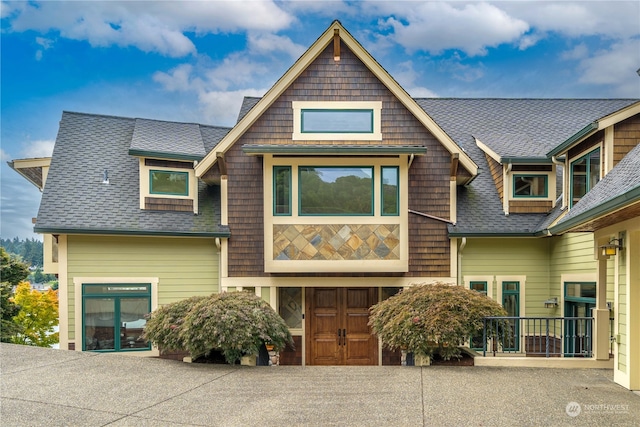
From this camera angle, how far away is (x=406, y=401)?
6508 millimetres

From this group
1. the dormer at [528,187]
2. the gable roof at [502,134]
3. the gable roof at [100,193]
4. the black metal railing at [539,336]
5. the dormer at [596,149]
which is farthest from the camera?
the dormer at [528,187]

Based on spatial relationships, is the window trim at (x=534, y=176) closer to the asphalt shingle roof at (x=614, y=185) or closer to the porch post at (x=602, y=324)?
the porch post at (x=602, y=324)

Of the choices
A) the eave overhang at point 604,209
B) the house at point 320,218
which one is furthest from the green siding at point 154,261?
the eave overhang at point 604,209

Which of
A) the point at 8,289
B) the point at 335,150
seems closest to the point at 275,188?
the point at 335,150

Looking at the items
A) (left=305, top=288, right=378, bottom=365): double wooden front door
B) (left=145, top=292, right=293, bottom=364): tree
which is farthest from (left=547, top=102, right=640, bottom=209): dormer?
(left=145, top=292, right=293, bottom=364): tree

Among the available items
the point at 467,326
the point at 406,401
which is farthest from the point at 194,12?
the point at 406,401

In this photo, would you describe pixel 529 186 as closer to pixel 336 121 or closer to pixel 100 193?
pixel 336 121

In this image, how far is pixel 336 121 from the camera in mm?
11906

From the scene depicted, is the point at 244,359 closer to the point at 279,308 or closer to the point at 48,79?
the point at 279,308

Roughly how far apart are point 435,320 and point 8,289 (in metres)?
14.1

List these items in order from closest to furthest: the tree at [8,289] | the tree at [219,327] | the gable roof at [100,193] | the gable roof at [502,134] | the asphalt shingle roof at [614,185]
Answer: the asphalt shingle roof at [614,185], the tree at [219,327], the gable roof at [100,193], the gable roof at [502,134], the tree at [8,289]

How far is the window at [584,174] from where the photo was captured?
10102 mm

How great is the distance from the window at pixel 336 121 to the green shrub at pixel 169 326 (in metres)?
4.92

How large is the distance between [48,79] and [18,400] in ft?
79.3
